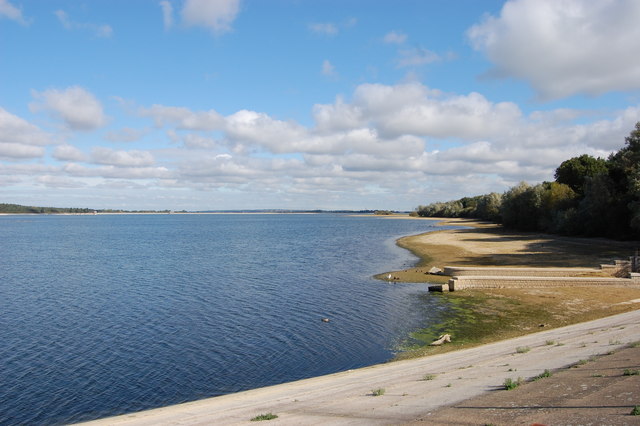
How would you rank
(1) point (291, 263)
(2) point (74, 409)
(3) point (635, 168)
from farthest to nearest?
(3) point (635, 168) < (1) point (291, 263) < (2) point (74, 409)

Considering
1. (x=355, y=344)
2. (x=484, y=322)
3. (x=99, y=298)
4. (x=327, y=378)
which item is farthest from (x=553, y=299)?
(x=99, y=298)

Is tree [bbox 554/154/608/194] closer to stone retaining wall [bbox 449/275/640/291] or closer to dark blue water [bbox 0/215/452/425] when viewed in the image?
stone retaining wall [bbox 449/275/640/291]

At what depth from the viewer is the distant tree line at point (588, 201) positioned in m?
73.7

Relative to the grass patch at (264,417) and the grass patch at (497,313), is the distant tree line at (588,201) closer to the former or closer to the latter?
the grass patch at (497,313)

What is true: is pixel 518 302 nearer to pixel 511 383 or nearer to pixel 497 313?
pixel 497 313

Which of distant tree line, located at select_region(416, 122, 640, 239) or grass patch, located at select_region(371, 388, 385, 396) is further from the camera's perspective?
distant tree line, located at select_region(416, 122, 640, 239)

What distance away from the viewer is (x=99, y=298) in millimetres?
Answer: 42031

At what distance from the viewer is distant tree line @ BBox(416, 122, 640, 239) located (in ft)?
242

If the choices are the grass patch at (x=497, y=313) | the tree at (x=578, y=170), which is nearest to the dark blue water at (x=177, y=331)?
the grass patch at (x=497, y=313)

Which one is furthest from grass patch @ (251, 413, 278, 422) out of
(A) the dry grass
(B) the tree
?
(B) the tree

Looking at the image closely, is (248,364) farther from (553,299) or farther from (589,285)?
(589,285)

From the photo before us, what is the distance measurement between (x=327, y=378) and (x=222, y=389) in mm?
4700

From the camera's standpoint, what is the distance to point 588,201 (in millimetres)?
83688

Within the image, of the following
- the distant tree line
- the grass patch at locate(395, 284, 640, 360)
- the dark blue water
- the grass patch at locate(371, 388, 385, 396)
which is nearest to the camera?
the grass patch at locate(371, 388, 385, 396)
